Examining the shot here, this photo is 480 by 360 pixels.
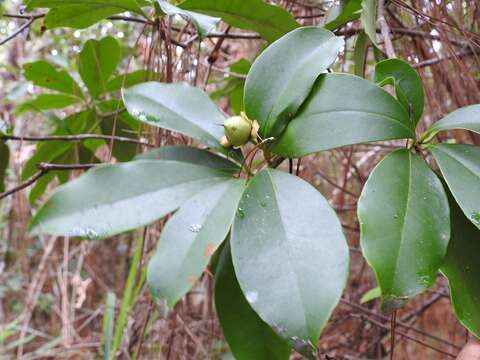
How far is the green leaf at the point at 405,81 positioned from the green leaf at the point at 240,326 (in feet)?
0.79

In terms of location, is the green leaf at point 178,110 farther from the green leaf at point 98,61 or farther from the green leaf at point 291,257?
the green leaf at point 98,61

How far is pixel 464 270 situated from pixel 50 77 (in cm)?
78

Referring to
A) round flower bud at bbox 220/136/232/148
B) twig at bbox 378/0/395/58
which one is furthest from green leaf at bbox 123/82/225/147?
twig at bbox 378/0/395/58

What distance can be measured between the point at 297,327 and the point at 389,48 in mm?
364

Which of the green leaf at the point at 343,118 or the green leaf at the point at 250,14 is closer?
the green leaf at the point at 343,118

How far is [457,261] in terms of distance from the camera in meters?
0.43

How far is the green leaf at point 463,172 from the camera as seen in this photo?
1.29ft

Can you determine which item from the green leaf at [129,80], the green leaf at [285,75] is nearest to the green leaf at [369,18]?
the green leaf at [285,75]

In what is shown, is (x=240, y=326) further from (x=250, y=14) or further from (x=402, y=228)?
(x=250, y=14)

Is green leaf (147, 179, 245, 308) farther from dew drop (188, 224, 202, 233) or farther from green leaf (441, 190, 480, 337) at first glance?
green leaf (441, 190, 480, 337)

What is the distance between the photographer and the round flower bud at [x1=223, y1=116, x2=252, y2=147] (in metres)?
0.49

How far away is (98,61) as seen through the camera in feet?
2.77

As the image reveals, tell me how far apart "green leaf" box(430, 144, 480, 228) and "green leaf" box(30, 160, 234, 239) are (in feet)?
0.73

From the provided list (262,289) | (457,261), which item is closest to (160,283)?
(262,289)
